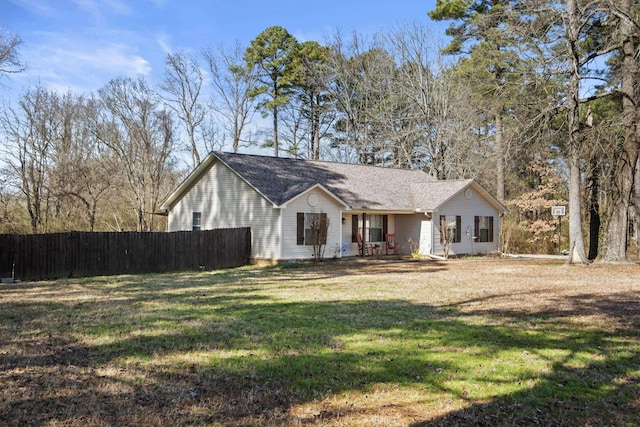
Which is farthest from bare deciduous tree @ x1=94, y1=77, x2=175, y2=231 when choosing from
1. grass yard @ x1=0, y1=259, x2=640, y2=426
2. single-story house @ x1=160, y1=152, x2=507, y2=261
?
grass yard @ x1=0, y1=259, x2=640, y2=426

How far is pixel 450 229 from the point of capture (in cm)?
2653

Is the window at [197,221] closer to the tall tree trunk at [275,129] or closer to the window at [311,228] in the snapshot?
the window at [311,228]

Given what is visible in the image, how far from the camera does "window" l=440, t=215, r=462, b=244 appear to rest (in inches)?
1024

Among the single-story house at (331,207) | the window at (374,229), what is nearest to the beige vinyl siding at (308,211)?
the single-story house at (331,207)

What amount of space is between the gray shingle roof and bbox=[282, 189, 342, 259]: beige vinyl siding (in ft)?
1.67

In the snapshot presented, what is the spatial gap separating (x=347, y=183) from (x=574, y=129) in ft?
35.0

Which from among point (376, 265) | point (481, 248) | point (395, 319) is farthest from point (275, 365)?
point (481, 248)

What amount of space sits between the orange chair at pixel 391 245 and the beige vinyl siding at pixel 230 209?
7403 mm

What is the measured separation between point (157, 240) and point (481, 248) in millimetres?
17618

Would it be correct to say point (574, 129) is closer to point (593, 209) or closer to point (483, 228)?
point (593, 209)

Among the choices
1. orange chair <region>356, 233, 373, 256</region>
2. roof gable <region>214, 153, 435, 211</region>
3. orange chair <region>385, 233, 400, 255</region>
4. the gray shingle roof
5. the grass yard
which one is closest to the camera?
the grass yard

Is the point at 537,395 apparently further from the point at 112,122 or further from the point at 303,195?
the point at 112,122

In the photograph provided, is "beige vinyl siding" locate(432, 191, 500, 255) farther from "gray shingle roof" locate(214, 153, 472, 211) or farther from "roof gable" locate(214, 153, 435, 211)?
"roof gable" locate(214, 153, 435, 211)

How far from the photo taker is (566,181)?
35.3 meters
